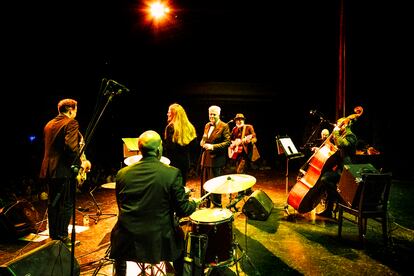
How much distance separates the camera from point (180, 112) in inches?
223

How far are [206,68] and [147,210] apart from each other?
13790 millimetres

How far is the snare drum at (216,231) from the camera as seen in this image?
346 centimetres

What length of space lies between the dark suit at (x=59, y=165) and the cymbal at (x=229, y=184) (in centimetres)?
196

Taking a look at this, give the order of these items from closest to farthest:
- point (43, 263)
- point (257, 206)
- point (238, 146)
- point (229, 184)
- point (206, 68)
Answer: point (43, 263) < point (229, 184) < point (257, 206) < point (238, 146) < point (206, 68)

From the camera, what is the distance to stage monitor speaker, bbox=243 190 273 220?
5.44 meters

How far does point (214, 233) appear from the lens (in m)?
3.51

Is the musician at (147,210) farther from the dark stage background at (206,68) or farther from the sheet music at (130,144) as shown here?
the dark stage background at (206,68)

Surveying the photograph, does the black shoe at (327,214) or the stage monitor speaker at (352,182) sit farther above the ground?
the stage monitor speaker at (352,182)

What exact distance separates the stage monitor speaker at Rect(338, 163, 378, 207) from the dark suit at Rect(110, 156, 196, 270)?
324 cm

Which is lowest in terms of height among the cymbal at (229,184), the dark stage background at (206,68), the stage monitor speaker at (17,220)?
the stage monitor speaker at (17,220)

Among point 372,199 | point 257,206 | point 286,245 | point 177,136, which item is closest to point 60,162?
point 177,136

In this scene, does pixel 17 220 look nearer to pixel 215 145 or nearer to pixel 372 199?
pixel 215 145

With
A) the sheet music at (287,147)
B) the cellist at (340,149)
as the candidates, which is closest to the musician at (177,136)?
the sheet music at (287,147)

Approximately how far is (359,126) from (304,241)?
814 centimetres
